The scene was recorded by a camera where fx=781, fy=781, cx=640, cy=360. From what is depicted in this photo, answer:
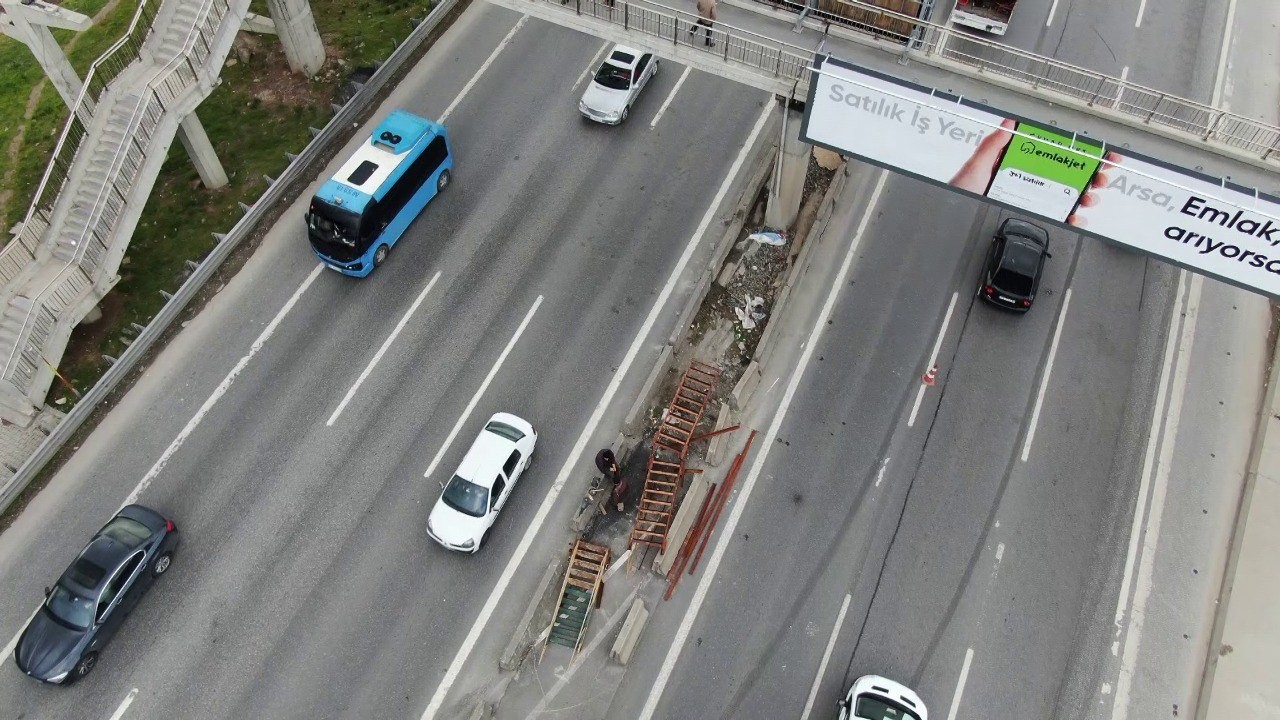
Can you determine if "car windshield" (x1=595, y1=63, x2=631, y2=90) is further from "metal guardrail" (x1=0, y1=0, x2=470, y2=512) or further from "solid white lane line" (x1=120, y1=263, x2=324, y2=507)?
"solid white lane line" (x1=120, y1=263, x2=324, y2=507)

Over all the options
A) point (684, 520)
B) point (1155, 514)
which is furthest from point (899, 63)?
point (1155, 514)

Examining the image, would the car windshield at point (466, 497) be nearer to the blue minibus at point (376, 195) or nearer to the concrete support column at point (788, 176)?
the blue minibus at point (376, 195)

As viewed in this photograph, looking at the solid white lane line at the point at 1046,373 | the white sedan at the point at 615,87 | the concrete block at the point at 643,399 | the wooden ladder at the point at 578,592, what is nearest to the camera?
the wooden ladder at the point at 578,592

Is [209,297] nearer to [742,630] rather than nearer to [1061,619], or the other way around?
[742,630]

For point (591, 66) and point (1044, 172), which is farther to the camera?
point (591, 66)

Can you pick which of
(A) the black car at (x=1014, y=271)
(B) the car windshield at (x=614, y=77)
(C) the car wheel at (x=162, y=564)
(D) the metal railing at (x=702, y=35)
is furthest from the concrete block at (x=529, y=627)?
(B) the car windshield at (x=614, y=77)

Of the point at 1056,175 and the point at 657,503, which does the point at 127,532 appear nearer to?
the point at 657,503
